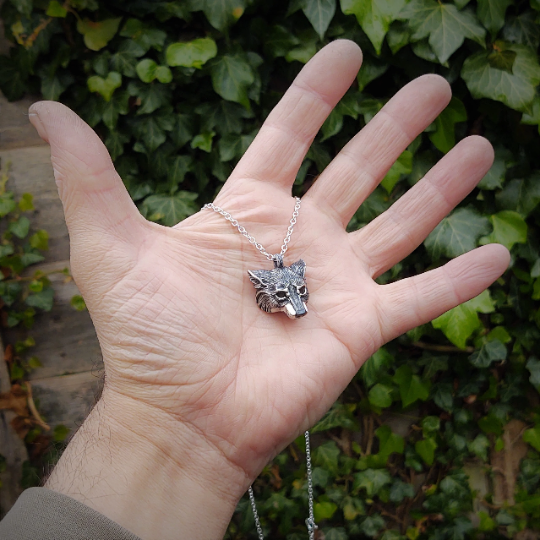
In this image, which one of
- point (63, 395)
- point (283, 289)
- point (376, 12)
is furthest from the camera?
point (63, 395)

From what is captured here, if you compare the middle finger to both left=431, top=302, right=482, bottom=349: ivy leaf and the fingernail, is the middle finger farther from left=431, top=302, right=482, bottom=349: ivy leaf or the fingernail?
the fingernail

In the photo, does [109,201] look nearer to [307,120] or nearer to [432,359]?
[307,120]

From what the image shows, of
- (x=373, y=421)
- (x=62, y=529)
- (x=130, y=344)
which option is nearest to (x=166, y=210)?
(x=130, y=344)

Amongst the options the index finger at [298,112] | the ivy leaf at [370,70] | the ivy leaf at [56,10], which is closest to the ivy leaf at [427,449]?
the index finger at [298,112]

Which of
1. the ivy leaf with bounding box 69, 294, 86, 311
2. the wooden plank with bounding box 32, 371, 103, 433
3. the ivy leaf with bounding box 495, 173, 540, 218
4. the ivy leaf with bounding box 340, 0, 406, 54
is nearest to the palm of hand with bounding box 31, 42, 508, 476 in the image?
the ivy leaf with bounding box 340, 0, 406, 54

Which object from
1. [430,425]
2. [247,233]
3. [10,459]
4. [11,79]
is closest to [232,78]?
[247,233]

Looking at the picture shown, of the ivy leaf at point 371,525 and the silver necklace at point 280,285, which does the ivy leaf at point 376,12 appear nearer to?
the silver necklace at point 280,285

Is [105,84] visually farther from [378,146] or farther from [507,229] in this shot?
[507,229]
